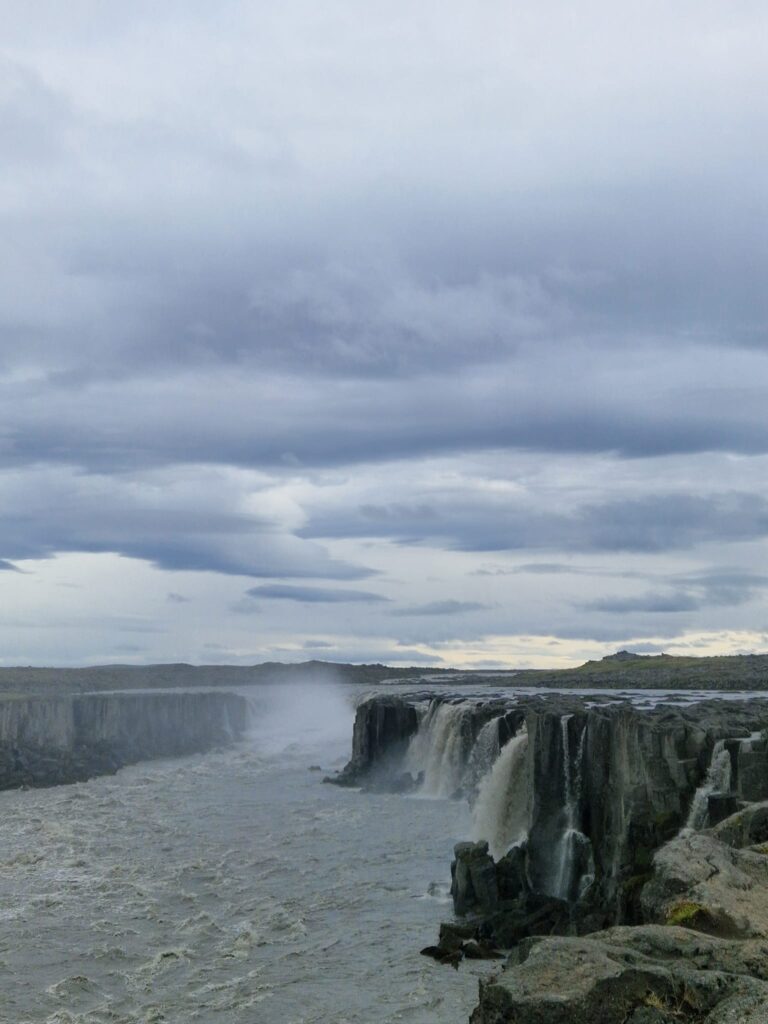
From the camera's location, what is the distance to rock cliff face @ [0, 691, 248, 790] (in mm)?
78688

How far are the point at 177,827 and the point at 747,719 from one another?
28040 mm

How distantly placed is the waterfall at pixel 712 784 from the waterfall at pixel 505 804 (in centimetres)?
1082

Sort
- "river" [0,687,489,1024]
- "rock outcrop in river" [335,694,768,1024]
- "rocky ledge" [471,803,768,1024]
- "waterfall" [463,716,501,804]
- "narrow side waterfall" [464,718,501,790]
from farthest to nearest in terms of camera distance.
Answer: "narrow side waterfall" [464,718,501,790]
"waterfall" [463,716,501,804]
"river" [0,687,489,1024]
"rock outcrop in river" [335,694,768,1024]
"rocky ledge" [471,803,768,1024]

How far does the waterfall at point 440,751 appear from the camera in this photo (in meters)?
59.9

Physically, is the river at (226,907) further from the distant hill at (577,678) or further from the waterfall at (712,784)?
the distant hill at (577,678)

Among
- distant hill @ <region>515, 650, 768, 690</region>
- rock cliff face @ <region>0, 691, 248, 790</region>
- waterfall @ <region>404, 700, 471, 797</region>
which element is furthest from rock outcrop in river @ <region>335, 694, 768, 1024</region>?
distant hill @ <region>515, 650, 768, 690</region>

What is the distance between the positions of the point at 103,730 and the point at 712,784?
76368 millimetres

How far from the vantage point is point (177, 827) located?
177ft

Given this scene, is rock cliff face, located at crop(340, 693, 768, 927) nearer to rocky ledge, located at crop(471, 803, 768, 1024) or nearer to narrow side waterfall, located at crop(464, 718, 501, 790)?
narrow side waterfall, located at crop(464, 718, 501, 790)

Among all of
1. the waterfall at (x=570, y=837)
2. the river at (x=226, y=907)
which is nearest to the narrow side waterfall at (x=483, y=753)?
the river at (x=226, y=907)

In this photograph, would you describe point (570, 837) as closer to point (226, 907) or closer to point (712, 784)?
point (712, 784)

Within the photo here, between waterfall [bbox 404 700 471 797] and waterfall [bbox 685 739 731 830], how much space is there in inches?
Result: 1131

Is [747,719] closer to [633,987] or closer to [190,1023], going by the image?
[190,1023]

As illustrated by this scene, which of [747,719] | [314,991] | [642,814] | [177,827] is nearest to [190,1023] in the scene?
[314,991]
